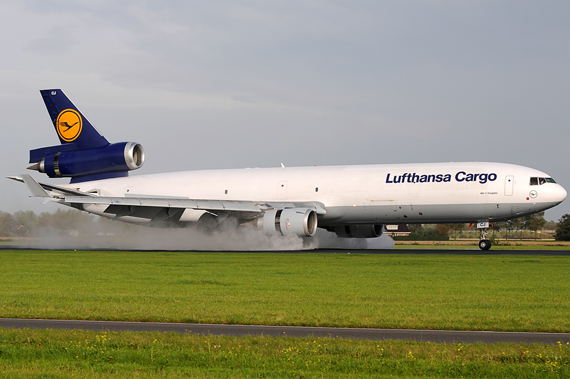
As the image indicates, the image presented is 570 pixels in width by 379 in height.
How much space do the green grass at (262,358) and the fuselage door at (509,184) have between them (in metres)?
27.8

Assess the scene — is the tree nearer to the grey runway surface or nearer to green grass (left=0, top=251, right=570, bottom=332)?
green grass (left=0, top=251, right=570, bottom=332)

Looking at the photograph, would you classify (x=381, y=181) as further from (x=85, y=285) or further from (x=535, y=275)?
(x=85, y=285)

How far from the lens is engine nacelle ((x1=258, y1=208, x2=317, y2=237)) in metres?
38.3

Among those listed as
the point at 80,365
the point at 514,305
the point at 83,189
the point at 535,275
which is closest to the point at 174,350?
the point at 80,365

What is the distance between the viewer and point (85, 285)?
1986 centimetres

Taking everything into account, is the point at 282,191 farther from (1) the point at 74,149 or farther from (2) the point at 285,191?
(1) the point at 74,149

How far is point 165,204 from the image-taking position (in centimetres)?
4138

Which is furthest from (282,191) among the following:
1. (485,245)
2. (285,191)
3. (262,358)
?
(262,358)

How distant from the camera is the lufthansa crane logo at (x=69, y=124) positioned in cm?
4581

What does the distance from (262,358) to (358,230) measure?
35.7 m

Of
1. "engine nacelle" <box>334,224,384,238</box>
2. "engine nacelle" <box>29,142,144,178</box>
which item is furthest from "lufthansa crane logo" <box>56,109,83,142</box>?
"engine nacelle" <box>334,224,384,238</box>

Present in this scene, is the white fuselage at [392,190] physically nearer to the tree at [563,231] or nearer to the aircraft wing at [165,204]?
the aircraft wing at [165,204]

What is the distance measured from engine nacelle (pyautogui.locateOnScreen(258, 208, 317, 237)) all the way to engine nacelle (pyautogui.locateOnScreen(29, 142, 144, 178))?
448 inches

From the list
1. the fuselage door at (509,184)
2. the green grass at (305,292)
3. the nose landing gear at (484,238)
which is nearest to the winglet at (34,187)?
the green grass at (305,292)
